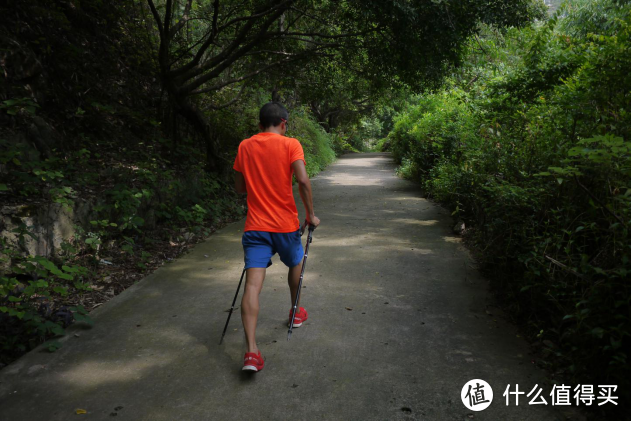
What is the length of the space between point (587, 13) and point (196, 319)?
21.9 meters

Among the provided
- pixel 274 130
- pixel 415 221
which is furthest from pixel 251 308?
pixel 415 221

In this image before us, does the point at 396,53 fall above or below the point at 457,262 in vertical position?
above

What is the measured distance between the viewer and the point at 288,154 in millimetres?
3578

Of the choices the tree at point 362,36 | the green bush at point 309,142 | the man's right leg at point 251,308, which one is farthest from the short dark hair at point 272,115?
the green bush at point 309,142

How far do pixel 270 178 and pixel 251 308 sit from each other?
1003 millimetres

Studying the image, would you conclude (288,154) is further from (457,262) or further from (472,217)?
(472,217)

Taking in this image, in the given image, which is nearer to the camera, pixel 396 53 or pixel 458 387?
pixel 458 387

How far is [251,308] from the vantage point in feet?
11.2

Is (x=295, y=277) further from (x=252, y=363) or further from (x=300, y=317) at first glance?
(x=252, y=363)

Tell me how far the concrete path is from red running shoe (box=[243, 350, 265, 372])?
3.3 inches

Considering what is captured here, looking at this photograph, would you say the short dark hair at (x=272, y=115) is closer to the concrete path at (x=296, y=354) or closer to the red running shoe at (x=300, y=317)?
the red running shoe at (x=300, y=317)

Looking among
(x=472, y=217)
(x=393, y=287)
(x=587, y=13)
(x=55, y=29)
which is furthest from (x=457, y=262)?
(x=587, y=13)

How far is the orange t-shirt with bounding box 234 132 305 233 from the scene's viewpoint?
3.58 metres

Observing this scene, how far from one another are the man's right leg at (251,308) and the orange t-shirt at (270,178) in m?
0.39
